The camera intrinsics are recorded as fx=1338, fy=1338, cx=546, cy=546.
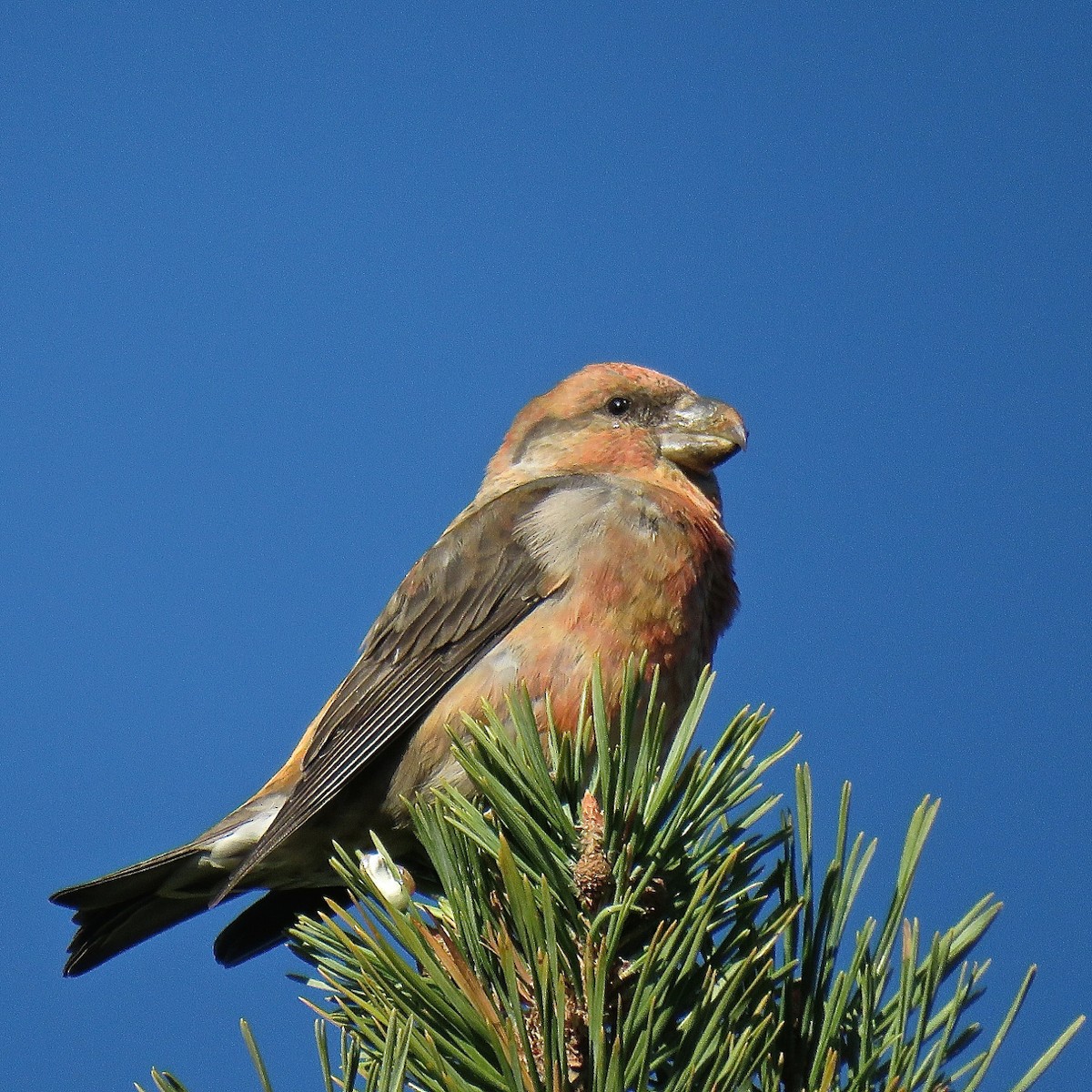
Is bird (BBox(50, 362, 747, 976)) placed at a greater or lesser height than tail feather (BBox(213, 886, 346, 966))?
greater

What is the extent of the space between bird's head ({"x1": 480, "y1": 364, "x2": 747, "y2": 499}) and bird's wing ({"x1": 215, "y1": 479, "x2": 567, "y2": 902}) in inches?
15.4

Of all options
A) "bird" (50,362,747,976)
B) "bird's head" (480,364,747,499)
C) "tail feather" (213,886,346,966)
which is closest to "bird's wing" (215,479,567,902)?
"bird" (50,362,747,976)

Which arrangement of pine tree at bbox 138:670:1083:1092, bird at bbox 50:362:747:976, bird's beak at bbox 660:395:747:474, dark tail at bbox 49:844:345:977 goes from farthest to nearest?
bird's beak at bbox 660:395:747:474
dark tail at bbox 49:844:345:977
bird at bbox 50:362:747:976
pine tree at bbox 138:670:1083:1092

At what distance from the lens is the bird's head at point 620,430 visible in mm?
→ 4383

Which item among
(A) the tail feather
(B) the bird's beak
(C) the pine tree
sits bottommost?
(C) the pine tree

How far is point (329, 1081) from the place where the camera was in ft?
6.19

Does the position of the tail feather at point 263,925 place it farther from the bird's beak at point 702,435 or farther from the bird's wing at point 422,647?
the bird's beak at point 702,435

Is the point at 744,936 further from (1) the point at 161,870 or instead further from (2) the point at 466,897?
(1) the point at 161,870

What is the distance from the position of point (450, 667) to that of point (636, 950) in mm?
1744

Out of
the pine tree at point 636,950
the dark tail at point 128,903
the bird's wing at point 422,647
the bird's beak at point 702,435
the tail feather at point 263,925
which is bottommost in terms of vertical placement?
the pine tree at point 636,950

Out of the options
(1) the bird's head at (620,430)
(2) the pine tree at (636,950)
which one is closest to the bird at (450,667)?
(1) the bird's head at (620,430)

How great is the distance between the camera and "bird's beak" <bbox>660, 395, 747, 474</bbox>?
4.31 meters

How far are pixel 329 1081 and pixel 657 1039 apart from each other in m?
0.49

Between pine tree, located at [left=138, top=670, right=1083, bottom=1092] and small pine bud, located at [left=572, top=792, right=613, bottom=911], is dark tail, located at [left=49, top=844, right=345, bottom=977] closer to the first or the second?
pine tree, located at [left=138, top=670, right=1083, bottom=1092]
